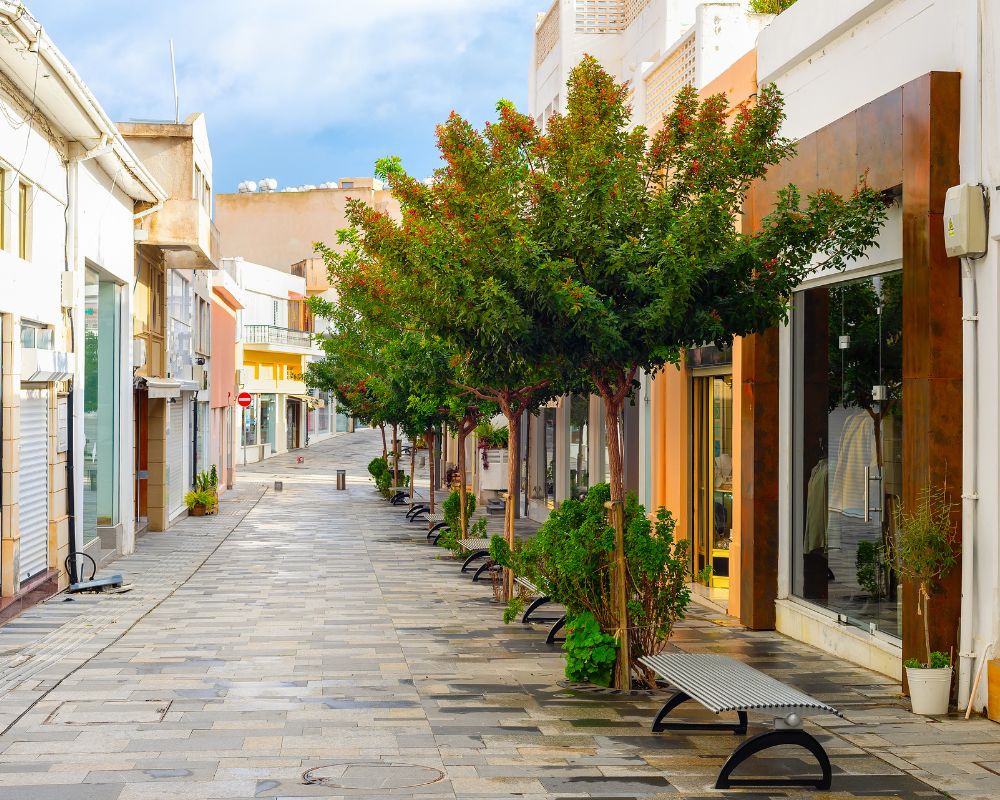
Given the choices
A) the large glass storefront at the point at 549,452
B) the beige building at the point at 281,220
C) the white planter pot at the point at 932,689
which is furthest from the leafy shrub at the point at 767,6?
the beige building at the point at 281,220

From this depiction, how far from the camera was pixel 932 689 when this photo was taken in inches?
324

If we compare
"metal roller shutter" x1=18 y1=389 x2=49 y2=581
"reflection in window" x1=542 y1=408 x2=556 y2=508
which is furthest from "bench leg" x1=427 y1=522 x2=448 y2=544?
"metal roller shutter" x1=18 y1=389 x2=49 y2=581

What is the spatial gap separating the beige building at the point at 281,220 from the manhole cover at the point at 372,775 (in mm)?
65486

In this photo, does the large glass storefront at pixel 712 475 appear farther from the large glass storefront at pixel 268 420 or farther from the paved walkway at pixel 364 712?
the large glass storefront at pixel 268 420

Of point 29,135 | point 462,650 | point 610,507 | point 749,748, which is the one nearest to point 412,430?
point 29,135

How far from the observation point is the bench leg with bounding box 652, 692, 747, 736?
769 centimetres

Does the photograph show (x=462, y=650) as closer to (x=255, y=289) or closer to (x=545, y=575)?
(x=545, y=575)

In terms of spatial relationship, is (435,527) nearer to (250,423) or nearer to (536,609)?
(536,609)

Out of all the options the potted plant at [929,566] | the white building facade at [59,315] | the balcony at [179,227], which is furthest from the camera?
the balcony at [179,227]

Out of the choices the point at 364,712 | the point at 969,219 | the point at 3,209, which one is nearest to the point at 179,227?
the point at 3,209

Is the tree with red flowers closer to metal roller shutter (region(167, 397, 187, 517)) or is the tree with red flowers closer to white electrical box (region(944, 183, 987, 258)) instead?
white electrical box (region(944, 183, 987, 258))

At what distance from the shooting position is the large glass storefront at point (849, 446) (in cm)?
990

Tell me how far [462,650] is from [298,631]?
6.33ft

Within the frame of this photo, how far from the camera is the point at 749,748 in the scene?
6555 millimetres
